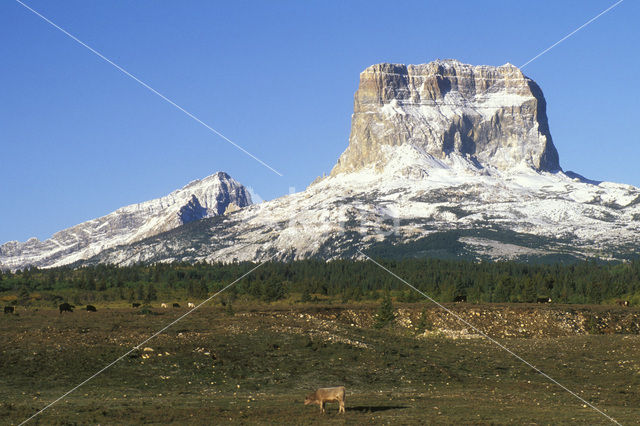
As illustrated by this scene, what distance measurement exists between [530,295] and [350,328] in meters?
79.9

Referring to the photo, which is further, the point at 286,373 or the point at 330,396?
the point at 286,373

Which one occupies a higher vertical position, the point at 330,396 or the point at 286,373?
the point at 286,373

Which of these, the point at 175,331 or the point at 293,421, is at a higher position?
the point at 175,331

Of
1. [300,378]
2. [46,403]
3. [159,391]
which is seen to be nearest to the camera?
[46,403]

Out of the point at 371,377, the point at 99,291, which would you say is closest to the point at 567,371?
the point at 371,377

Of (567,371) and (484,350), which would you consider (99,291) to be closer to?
(484,350)

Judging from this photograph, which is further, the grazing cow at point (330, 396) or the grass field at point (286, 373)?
the grazing cow at point (330, 396)

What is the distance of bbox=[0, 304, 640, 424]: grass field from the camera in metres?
45.7

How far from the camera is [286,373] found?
207ft

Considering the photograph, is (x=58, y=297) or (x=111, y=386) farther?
(x=58, y=297)

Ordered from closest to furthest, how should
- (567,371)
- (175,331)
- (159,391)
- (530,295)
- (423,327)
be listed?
1. (159,391)
2. (567,371)
3. (175,331)
4. (423,327)
5. (530,295)

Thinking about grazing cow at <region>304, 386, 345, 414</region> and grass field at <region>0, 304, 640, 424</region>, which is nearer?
grass field at <region>0, 304, 640, 424</region>

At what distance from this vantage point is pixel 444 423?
136ft

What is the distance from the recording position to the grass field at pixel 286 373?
150 feet
